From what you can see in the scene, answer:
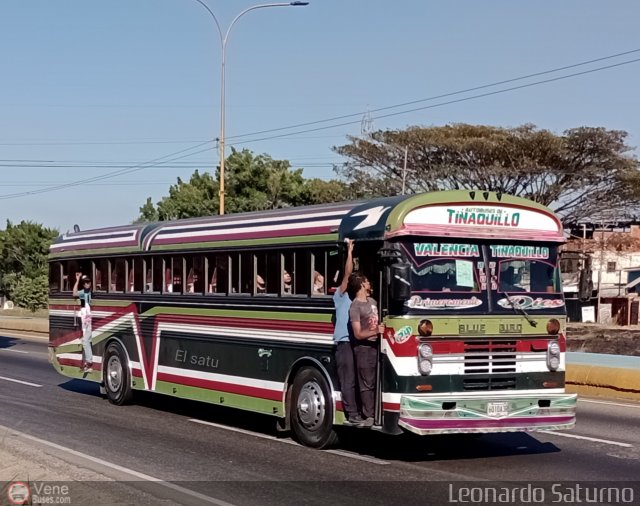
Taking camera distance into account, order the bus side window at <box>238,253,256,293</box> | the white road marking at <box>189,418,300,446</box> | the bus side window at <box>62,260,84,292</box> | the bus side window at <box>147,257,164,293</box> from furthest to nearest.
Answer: the bus side window at <box>62,260,84,292</box>
the bus side window at <box>147,257,164,293</box>
the bus side window at <box>238,253,256,293</box>
the white road marking at <box>189,418,300,446</box>

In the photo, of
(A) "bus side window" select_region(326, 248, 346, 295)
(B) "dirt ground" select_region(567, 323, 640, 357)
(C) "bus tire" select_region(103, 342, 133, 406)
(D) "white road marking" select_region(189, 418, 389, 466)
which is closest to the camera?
(D) "white road marking" select_region(189, 418, 389, 466)

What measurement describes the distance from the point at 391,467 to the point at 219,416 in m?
4.86

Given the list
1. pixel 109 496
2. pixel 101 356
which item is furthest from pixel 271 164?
pixel 109 496

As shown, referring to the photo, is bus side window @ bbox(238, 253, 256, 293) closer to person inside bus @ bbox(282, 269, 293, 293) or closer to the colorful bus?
the colorful bus

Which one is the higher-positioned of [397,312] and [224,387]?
[397,312]

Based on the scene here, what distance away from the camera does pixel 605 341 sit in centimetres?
3130

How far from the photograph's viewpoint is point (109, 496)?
865 cm

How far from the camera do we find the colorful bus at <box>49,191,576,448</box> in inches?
405

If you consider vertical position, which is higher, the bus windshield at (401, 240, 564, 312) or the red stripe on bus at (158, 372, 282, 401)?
the bus windshield at (401, 240, 564, 312)

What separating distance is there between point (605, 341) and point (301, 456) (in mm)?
22067

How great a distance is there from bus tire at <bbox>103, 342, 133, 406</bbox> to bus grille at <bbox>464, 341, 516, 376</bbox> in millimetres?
7033

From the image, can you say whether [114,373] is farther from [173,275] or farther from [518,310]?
[518,310]

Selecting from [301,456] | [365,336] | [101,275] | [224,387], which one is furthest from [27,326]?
[365,336]

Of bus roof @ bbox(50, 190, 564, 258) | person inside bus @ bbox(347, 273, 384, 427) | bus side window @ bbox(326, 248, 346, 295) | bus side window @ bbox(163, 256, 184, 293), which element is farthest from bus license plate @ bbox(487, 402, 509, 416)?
bus side window @ bbox(163, 256, 184, 293)
